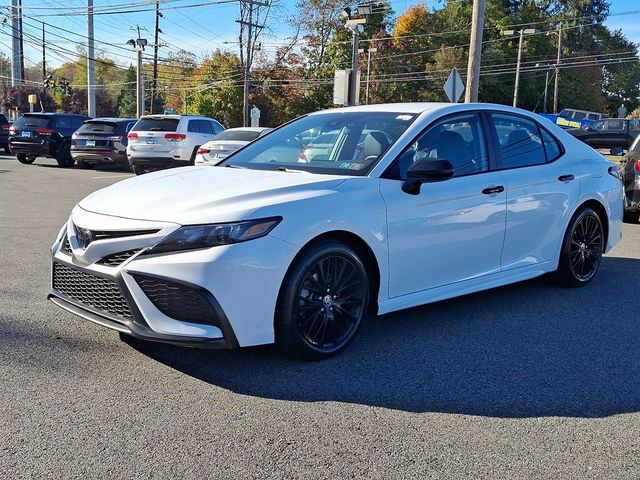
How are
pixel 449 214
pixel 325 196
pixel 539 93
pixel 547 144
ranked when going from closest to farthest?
pixel 325 196 → pixel 449 214 → pixel 547 144 → pixel 539 93

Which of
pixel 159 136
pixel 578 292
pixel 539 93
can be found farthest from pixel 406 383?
pixel 539 93

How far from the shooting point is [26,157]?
71.3ft

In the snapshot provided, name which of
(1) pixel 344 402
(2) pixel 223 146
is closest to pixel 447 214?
(1) pixel 344 402

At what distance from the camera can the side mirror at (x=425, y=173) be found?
14.2 ft

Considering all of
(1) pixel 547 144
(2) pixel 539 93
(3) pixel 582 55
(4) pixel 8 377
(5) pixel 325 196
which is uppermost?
(3) pixel 582 55

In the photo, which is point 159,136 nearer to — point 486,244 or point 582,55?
point 486,244

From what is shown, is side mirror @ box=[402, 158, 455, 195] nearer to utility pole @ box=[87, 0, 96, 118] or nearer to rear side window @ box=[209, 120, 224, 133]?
rear side window @ box=[209, 120, 224, 133]

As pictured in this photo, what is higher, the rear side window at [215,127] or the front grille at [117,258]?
the rear side window at [215,127]

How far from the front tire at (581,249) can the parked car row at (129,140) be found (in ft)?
31.3

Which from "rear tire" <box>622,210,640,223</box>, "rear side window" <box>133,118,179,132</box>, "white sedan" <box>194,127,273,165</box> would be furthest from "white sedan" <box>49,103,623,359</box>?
"rear side window" <box>133,118,179,132</box>

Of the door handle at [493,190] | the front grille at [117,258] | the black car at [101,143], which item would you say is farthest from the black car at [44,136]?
the front grille at [117,258]

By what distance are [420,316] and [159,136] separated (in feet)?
44.2

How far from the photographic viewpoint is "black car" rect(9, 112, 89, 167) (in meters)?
20.5

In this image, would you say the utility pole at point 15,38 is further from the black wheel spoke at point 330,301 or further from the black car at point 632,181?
the black wheel spoke at point 330,301
